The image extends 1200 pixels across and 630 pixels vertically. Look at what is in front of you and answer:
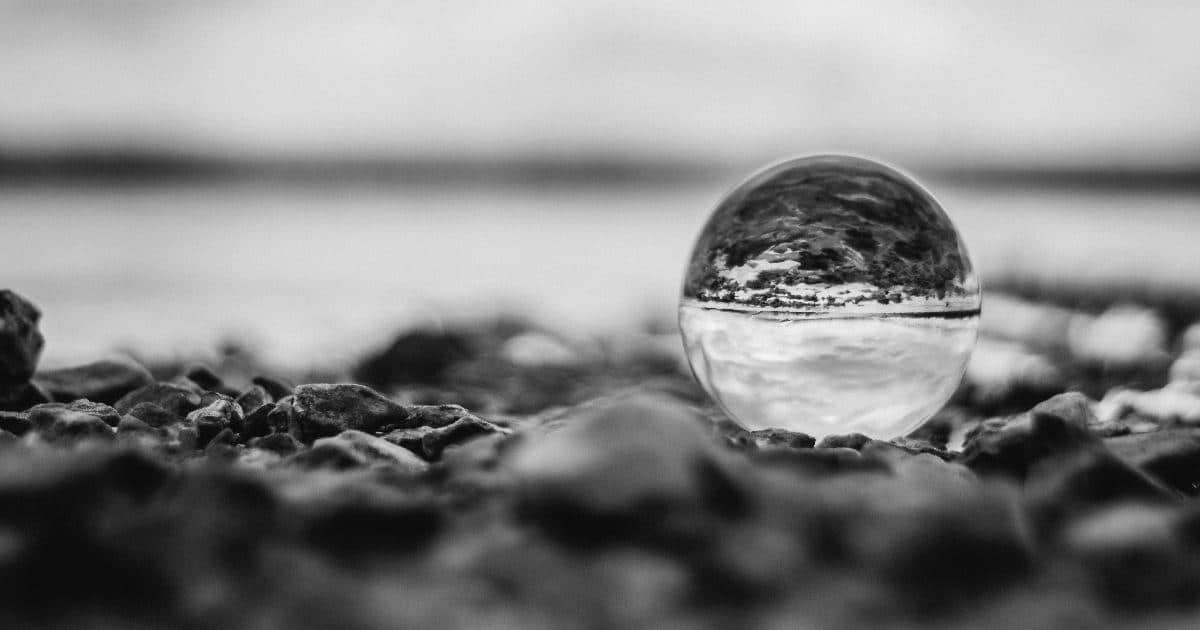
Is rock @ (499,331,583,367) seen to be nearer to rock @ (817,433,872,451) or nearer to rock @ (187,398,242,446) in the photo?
rock @ (187,398,242,446)

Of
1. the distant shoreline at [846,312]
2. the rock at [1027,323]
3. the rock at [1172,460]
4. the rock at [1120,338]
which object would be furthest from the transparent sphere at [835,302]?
the rock at [1027,323]

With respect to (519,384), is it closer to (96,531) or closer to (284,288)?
(96,531)

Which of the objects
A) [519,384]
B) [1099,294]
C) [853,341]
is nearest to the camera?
[853,341]

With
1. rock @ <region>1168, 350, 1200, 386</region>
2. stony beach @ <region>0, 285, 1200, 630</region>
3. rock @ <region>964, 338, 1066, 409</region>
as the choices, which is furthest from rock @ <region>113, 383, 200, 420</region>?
rock @ <region>1168, 350, 1200, 386</region>

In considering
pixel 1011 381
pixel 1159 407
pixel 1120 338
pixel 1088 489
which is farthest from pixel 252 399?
pixel 1120 338

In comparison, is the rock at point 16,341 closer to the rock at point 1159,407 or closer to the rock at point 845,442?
the rock at point 845,442

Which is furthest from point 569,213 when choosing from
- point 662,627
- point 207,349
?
point 662,627
